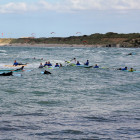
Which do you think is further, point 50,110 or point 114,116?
point 50,110

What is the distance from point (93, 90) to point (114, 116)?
346 inches

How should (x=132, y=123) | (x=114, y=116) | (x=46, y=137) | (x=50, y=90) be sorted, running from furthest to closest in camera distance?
(x=50, y=90) → (x=114, y=116) → (x=132, y=123) → (x=46, y=137)

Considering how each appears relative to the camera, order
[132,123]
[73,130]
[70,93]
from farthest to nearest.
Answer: [70,93] < [132,123] < [73,130]

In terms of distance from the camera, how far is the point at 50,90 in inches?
915

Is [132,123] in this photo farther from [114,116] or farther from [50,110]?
[50,110]

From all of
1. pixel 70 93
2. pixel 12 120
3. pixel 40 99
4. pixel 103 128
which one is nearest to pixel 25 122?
pixel 12 120

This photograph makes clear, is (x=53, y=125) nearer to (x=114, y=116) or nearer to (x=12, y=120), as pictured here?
(x=12, y=120)

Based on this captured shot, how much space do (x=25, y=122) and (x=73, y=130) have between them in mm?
2255

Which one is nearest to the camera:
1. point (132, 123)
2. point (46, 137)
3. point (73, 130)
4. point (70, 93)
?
point (46, 137)

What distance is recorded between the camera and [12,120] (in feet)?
45.0

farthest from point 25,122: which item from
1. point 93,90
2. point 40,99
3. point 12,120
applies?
point 93,90

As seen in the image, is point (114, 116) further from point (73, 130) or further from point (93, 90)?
point (93, 90)

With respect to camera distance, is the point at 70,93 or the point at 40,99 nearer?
the point at 40,99

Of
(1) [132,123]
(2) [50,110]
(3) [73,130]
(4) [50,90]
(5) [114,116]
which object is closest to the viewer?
(3) [73,130]
